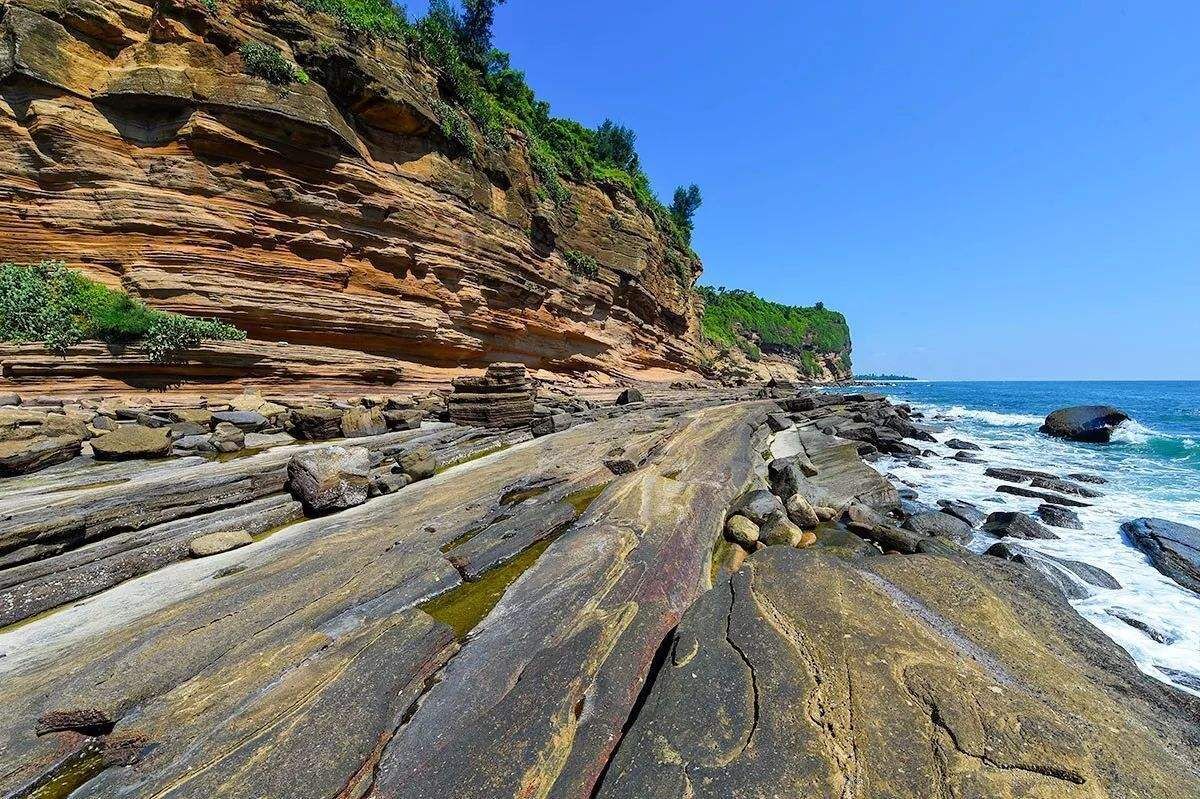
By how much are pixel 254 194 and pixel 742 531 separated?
58.4 feet

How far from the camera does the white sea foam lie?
5.35 m

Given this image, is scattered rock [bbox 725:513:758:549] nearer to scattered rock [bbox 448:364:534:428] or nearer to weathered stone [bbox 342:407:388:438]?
scattered rock [bbox 448:364:534:428]

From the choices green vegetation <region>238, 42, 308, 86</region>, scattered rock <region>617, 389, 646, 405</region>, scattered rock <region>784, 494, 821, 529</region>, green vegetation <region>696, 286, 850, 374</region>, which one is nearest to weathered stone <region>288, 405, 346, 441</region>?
scattered rock <region>784, 494, 821, 529</region>

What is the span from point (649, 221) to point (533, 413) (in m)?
24.9

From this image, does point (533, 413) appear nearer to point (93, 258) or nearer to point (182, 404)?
point (182, 404)

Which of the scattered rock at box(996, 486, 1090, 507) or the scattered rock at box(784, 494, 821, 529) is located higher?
the scattered rock at box(784, 494, 821, 529)

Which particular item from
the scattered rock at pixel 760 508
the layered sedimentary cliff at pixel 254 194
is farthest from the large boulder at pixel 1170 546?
the layered sedimentary cliff at pixel 254 194

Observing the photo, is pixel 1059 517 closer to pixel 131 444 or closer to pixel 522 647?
pixel 522 647

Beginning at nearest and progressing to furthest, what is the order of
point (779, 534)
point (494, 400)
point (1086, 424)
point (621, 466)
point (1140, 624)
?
1. point (1140, 624)
2. point (779, 534)
3. point (621, 466)
4. point (494, 400)
5. point (1086, 424)

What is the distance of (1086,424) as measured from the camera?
23.2 m

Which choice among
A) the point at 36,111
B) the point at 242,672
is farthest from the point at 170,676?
the point at 36,111

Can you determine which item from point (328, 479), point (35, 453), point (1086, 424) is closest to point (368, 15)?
point (35, 453)

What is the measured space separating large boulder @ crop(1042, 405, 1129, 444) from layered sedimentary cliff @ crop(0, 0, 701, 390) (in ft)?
97.7

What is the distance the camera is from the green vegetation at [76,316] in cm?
1034
